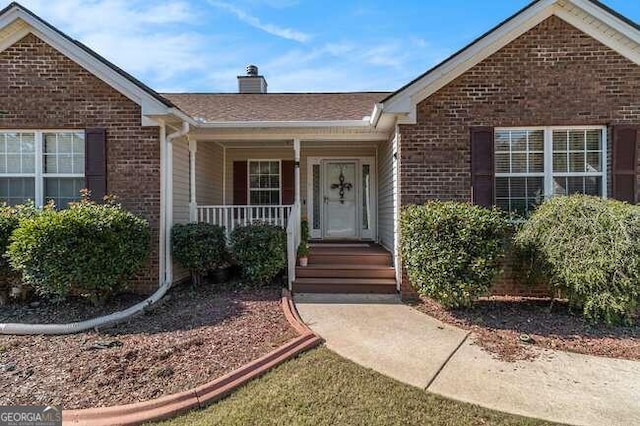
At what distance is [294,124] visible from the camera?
7957 millimetres

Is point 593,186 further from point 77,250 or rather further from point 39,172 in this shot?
point 39,172

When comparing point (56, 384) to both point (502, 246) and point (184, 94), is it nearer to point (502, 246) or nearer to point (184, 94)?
point (502, 246)

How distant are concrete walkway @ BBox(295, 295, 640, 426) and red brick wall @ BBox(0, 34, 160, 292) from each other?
12.1 feet

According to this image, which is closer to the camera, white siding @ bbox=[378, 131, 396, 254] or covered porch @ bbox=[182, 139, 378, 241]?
white siding @ bbox=[378, 131, 396, 254]

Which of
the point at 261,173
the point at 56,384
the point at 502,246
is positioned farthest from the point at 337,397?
the point at 261,173

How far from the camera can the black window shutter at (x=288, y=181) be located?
1063 cm

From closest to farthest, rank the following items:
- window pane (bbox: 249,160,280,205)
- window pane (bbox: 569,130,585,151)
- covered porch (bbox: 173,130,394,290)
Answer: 1. window pane (bbox: 569,130,585,151)
2. covered porch (bbox: 173,130,394,290)
3. window pane (bbox: 249,160,280,205)

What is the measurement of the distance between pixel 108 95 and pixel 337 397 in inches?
257

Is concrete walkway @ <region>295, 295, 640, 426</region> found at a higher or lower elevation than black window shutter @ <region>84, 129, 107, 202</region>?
lower

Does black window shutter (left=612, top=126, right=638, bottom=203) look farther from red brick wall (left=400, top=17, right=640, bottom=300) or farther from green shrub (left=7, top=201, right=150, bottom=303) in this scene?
green shrub (left=7, top=201, right=150, bottom=303)

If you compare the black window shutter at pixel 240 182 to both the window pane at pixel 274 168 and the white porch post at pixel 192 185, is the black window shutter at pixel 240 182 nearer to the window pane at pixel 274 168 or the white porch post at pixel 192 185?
the window pane at pixel 274 168

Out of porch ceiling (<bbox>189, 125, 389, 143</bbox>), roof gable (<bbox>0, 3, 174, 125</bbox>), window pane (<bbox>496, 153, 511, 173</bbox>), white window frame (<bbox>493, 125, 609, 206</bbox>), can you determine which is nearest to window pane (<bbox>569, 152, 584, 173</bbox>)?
white window frame (<bbox>493, 125, 609, 206</bbox>)

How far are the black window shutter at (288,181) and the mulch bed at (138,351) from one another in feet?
14.1

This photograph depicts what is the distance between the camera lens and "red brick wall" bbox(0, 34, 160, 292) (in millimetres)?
7227
